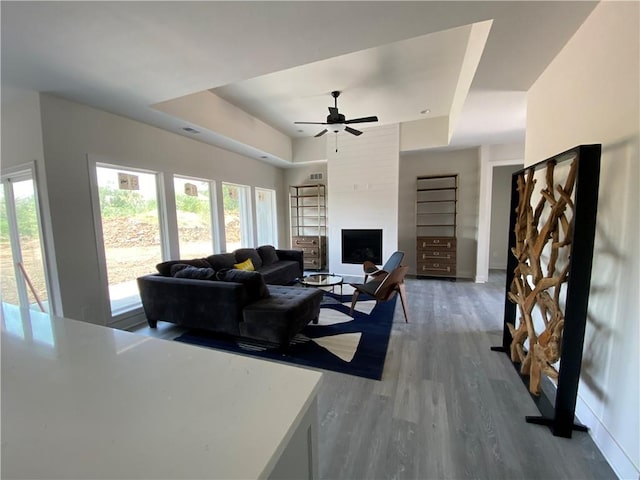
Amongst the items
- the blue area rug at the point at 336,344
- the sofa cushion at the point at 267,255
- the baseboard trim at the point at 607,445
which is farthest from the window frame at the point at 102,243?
the baseboard trim at the point at 607,445

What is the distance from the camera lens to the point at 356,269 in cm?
596

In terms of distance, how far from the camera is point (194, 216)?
4527 millimetres

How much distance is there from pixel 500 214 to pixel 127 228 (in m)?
7.42

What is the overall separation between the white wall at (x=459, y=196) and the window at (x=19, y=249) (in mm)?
5895

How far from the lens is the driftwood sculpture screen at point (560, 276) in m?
1.48

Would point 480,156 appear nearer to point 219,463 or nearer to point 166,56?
point 166,56

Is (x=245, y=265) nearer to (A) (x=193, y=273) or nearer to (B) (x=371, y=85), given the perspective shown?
(A) (x=193, y=273)

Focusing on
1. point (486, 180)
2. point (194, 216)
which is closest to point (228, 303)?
point (194, 216)

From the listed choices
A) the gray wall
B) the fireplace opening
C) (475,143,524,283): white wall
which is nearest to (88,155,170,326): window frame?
the fireplace opening

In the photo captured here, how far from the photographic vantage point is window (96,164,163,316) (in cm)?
330

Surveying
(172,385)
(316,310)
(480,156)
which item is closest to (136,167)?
(316,310)

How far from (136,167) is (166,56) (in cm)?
188

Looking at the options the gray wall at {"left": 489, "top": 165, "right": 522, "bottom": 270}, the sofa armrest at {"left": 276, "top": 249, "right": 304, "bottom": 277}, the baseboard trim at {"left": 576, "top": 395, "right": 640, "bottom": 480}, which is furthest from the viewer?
the gray wall at {"left": 489, "top": 165, "right": 522, "bottom": 270}

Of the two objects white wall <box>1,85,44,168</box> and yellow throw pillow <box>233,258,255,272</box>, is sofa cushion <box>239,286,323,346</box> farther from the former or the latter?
white wall <box>1,85,44,168</box>
